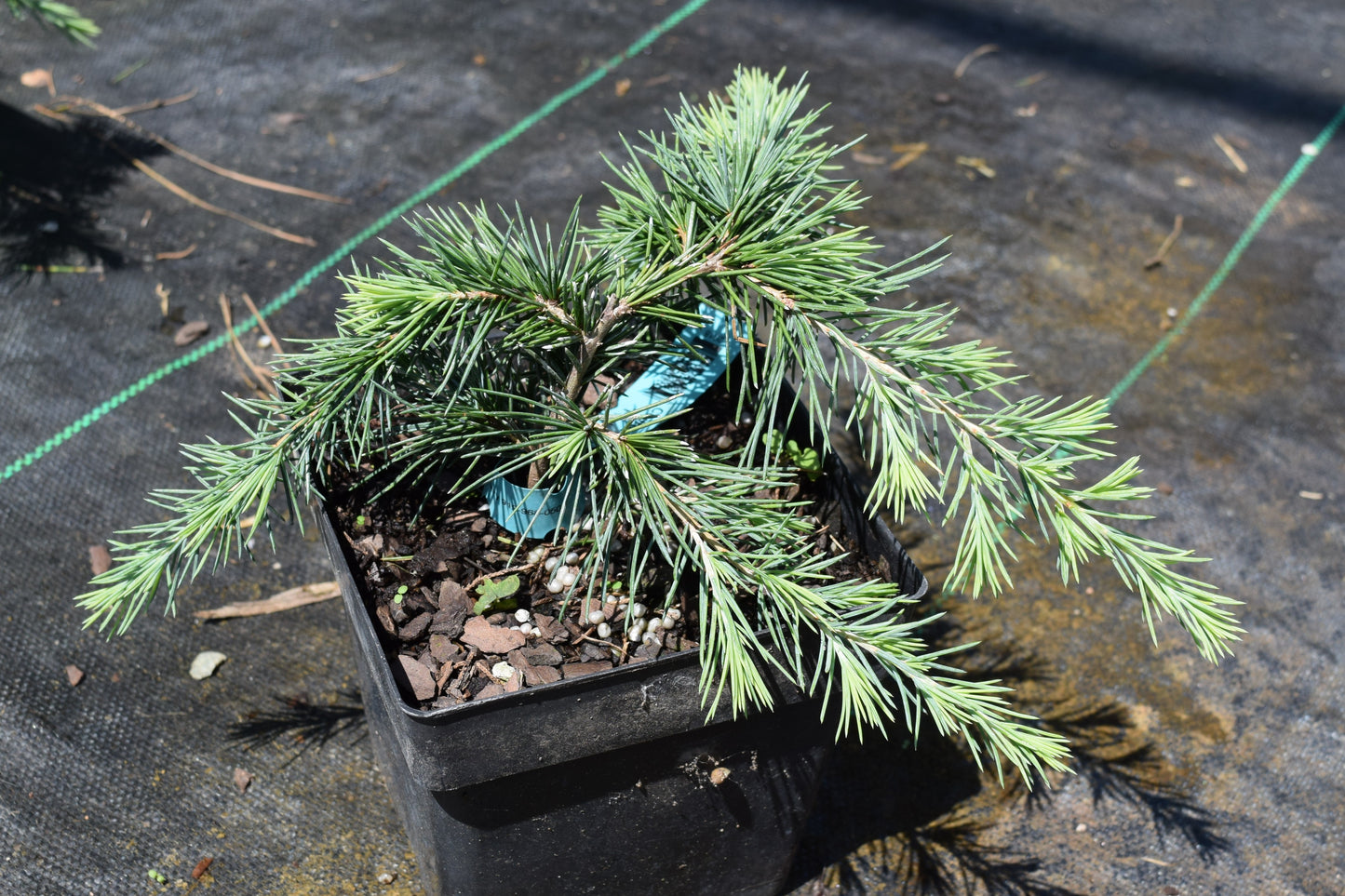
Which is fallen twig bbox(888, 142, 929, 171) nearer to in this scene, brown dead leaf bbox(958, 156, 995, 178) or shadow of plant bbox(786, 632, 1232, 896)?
brown dead leaf bbox(958, 156, 995, 178)

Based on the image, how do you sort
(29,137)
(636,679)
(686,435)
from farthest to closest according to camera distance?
(29,137), (686,435), (636,679)

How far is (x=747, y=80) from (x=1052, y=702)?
51.0 inches

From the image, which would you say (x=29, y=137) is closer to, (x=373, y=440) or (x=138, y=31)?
(x=138, y=31)

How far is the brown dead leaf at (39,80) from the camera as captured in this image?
3035 mm

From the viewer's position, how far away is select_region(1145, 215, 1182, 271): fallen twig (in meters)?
2.90

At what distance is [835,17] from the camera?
3.73 metres

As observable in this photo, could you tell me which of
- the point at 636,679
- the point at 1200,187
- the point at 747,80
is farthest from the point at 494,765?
the point at 1200,187

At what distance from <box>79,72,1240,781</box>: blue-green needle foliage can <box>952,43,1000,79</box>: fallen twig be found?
2.59 m

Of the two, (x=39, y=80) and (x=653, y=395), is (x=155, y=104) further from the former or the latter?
(x=653, y=395)

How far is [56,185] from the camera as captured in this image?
271 cm

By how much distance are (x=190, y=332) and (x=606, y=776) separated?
169 cm

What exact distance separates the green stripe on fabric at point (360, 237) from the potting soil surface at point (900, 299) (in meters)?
0.01

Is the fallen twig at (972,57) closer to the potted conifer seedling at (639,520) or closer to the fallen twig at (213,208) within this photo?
the fallen twig at (213,208)

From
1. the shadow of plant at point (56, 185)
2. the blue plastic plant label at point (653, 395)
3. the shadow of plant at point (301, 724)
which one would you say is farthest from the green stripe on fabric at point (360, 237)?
the blue plastic plant label at point (653, 395)
